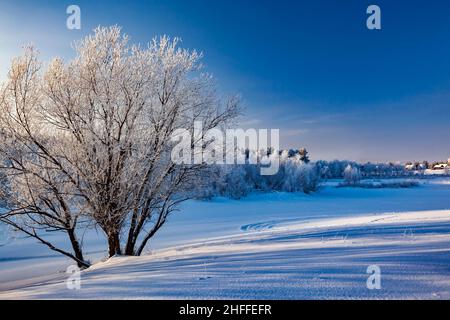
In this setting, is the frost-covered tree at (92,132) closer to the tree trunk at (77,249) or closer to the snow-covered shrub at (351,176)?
the tree trunk at (77,249)

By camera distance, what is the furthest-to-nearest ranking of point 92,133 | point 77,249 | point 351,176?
point 351,176
point 77,249
point 92,133

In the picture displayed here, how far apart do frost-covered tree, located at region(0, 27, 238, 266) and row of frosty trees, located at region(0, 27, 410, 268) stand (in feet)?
0.10

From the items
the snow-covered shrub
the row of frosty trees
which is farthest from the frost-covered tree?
the snow-covered shrub

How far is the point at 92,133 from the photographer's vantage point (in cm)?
878

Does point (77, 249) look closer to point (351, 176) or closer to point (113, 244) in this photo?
point (113, 244)

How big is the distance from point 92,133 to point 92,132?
0.18ft

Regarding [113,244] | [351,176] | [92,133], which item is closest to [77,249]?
[113,244]

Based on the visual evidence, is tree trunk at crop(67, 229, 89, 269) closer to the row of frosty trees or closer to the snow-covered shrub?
the row of frosty trees

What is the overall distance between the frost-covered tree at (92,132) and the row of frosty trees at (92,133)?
3 centimetres

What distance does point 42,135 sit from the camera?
9266 millimetres

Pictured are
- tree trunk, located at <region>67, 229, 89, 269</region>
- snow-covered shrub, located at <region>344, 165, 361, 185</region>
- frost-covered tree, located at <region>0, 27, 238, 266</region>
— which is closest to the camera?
frost-covered tree, located at <region>0, 27, 238, 266</region>

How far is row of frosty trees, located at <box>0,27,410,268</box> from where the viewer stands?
8.92 meters

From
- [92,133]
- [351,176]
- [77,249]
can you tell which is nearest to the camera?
[92,133]
